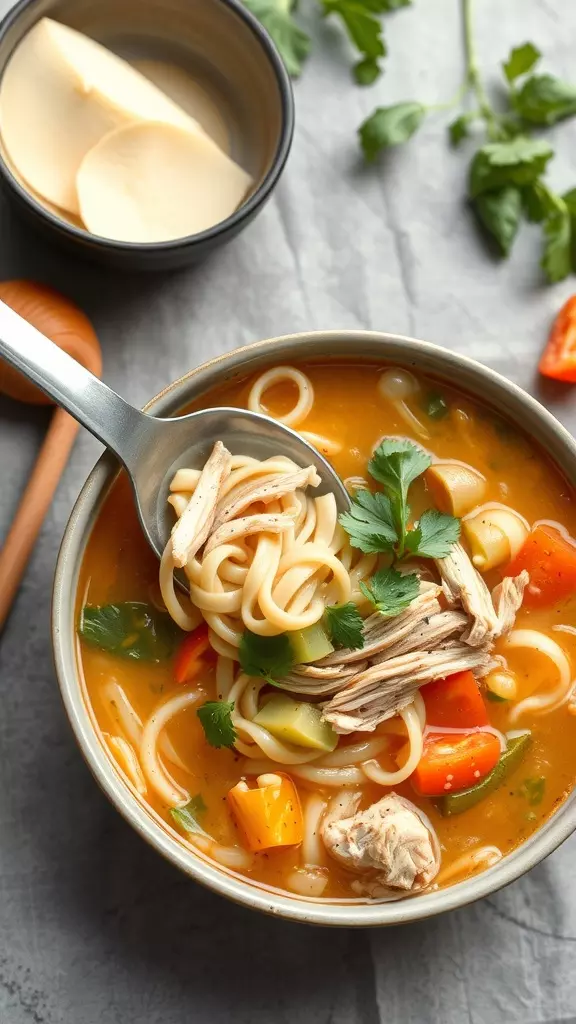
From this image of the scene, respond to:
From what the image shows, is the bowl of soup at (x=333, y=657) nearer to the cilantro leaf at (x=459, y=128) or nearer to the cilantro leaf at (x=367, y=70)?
the cilantro leaf at (x=459, y=128)

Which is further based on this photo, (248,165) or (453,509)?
(248,165)

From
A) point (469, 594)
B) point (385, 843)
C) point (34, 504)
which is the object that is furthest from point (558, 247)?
point (385, 843)

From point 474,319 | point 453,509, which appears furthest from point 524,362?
point 453,509

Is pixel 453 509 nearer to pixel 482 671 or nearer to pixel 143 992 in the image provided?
pixel 482 671

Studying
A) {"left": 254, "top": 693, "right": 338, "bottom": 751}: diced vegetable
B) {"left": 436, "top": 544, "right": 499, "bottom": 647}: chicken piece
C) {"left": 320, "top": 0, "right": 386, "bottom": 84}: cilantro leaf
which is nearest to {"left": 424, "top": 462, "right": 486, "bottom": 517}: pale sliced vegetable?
{"left": 436, "top": 544, "right": 499, "bottom": 647}: chicken piece

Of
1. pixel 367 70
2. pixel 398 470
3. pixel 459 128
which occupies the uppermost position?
pixel 367 70

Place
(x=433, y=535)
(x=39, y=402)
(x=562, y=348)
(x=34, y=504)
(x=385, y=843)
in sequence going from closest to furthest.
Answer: (x=385, y=843) → (x=433, y=535) → (x=34, y=504) → (x=39, y=402) → (x=562, y=348)

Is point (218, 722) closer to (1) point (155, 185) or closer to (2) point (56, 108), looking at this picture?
(1) point (155, 185)
